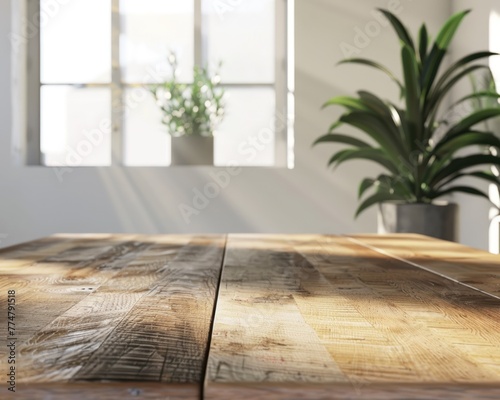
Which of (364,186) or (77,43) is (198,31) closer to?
(77,43)

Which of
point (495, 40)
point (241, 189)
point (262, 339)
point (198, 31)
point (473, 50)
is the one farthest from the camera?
point (198, 31)

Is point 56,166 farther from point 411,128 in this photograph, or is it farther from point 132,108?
point 411,128

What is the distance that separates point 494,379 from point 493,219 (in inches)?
136

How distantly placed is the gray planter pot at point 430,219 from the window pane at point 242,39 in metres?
1.84

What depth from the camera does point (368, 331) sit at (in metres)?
0.71

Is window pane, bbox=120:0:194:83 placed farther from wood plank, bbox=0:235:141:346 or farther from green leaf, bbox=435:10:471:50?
wood plank, bbox=0:235:141:346

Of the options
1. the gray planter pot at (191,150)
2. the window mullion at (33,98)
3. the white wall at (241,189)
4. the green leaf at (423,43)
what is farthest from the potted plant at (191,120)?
the green leaf at (423,43)

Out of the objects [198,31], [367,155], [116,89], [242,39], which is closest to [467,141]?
[367,155]

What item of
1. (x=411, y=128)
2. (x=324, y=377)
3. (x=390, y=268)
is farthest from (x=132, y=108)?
(x=324, y=377)

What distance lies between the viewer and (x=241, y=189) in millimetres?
4449

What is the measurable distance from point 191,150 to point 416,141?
1627 mm

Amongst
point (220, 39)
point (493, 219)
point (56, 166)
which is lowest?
point (493, 219)

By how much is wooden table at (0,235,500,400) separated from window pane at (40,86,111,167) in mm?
3383

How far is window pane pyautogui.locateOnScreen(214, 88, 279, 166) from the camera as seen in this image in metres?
4.72
